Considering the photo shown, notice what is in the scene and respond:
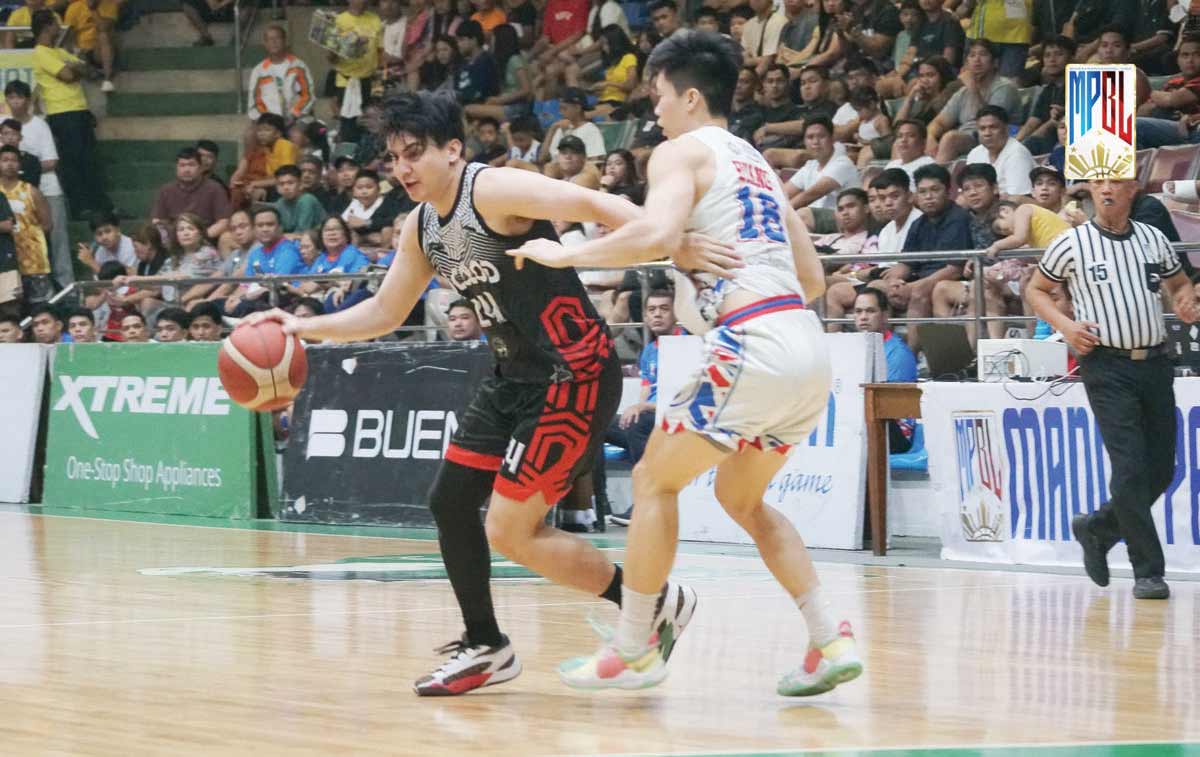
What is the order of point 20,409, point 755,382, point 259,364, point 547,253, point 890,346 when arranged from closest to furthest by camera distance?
point 547,253, point 755,382, point 259,364, point 890,346, point 20,409

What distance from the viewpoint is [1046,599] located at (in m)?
8.80

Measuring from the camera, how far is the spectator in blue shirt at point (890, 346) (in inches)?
470

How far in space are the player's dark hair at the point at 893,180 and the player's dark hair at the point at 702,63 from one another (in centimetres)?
816

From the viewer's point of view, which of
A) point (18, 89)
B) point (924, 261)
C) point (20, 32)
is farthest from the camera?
Result: point (20, 32)

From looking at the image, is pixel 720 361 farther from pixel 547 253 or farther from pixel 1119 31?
pixel 1119 31

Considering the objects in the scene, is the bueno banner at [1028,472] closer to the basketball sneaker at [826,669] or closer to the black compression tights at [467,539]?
the basketball sneaker at [826,669]

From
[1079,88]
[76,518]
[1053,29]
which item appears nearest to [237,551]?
[76,518]

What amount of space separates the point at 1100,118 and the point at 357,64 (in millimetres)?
10312

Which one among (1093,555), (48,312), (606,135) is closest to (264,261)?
(48,312)

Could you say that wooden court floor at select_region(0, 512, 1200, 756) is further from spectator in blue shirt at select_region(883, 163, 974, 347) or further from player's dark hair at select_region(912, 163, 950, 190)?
player's dark hair at select_region(912, 163, 950, 190)

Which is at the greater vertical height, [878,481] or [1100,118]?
[1100,118]

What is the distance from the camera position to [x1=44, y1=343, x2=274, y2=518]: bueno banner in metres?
14.1

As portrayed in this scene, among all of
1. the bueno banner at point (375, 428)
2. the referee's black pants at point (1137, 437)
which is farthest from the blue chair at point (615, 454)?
the referee's black pants at point (1137, 437)

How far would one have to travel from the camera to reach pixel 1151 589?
872cm
